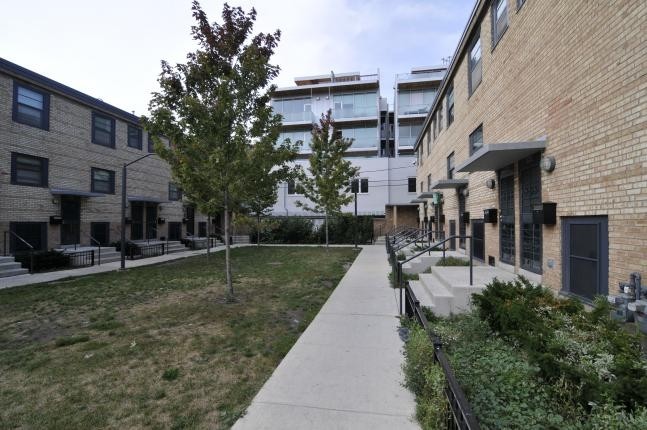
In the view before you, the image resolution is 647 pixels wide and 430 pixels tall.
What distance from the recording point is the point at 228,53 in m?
7.27

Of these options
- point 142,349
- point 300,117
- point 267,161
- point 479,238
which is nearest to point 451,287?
point 479,238

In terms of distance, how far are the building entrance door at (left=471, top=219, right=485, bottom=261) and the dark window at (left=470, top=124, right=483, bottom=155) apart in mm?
2423

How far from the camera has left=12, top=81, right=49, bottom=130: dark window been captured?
13.0 meters

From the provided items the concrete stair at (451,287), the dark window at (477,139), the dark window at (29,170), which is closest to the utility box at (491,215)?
the concrete stair at (451,287)

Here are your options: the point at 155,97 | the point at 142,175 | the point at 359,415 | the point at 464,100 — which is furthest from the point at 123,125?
the point at 359,415

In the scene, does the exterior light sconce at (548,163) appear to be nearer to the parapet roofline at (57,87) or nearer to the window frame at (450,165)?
the window frame at (450,165)

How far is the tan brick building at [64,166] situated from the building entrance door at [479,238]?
17.1 meters

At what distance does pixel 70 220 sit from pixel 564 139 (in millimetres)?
19162

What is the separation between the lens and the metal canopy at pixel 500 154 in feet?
19.1

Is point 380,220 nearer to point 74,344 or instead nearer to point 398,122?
point 398,122

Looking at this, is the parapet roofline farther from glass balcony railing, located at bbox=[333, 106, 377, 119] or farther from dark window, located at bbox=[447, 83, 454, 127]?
glass balcony railing, located at bbox=[333, 106, 377, 119]

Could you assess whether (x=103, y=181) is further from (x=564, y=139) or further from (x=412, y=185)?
(x=412, y=185)

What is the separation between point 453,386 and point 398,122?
3622 centimetres

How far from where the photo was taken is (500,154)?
6.49m
